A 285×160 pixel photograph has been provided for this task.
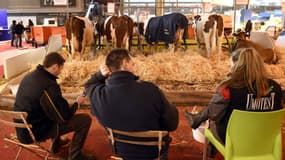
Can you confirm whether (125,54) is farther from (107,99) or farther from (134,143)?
(134,143)

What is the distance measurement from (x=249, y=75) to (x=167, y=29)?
15.7 ft

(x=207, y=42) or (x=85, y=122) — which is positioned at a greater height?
(x=207, y=42)

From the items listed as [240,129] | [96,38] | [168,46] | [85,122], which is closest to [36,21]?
[96,38]

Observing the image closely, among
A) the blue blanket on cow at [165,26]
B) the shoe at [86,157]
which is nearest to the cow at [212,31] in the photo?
the blue blanket on cow at [165,26]

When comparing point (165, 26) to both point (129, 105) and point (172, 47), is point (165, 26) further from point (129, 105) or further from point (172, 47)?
point (129, 105)

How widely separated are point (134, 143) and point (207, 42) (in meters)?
4.95

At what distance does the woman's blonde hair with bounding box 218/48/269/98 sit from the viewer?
2.11m

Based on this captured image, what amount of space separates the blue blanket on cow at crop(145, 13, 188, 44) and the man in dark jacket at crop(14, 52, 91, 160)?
424 cm

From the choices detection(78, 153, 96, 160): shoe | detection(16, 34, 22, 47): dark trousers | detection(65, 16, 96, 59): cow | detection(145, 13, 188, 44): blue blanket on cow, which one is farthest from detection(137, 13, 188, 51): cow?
detection(16, 34, 22, 47): dark trousers

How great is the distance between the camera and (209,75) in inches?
212

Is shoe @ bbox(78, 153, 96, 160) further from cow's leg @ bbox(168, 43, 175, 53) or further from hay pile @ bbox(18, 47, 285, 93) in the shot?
cow's leg @ bbox(168, 43, 175, 53)

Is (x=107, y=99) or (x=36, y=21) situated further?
(x=36, y=21)

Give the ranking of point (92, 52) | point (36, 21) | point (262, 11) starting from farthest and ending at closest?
point (36, 21), point (262, 11), point (92, 52)

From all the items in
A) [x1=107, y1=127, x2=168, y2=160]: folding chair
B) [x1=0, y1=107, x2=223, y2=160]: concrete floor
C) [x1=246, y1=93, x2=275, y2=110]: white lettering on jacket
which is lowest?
[x1=0, y1=107, x2=223, y2=160]: concrete floor
